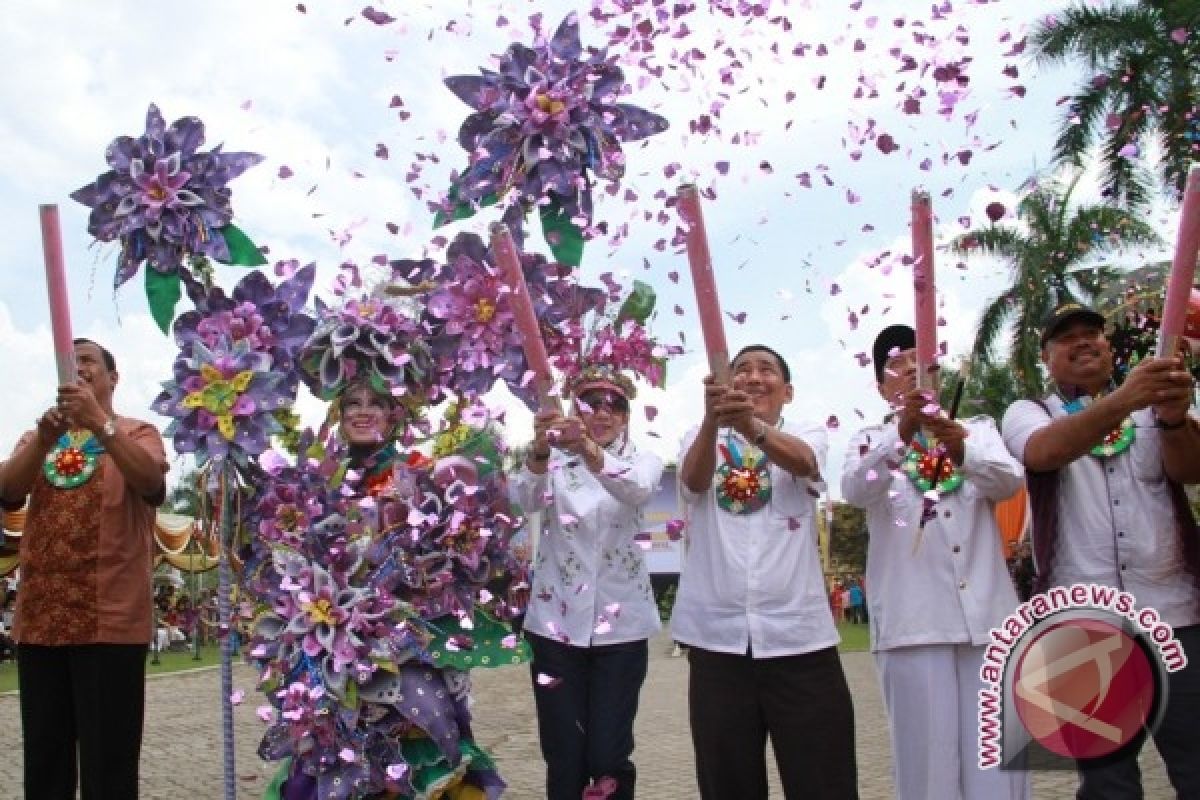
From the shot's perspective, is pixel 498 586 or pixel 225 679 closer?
pixel 225 679

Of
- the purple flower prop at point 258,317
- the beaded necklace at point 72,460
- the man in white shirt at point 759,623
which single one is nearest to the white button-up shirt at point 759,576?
Result: the man in white shirt at point 759,623

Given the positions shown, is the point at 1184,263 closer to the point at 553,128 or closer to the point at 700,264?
the point at 700,264

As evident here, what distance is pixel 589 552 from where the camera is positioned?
4371 mm

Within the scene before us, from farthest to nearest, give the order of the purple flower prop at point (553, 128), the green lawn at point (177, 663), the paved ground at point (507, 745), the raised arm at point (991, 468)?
the green lawn at point (177, 663) → the paved ground at point (507, 745) → the purple flower prop at point (553, 128) → the raised arm at point (991, 468)

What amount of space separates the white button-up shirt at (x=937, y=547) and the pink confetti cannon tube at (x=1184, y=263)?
791mm

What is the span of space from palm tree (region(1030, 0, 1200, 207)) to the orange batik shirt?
1178cm

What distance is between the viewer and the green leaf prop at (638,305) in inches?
173

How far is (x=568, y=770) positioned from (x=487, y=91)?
235cm

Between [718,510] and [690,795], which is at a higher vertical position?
[718,510]

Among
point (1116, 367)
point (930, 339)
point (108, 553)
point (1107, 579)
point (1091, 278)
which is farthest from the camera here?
point (1091, 278)

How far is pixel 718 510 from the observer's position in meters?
4.00

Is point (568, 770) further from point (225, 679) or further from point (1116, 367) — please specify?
point (1116, 367)

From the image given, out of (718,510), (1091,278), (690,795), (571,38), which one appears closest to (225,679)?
(718,510)

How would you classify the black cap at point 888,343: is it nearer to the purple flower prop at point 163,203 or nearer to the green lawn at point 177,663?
the purple flower prop at point 163,203
